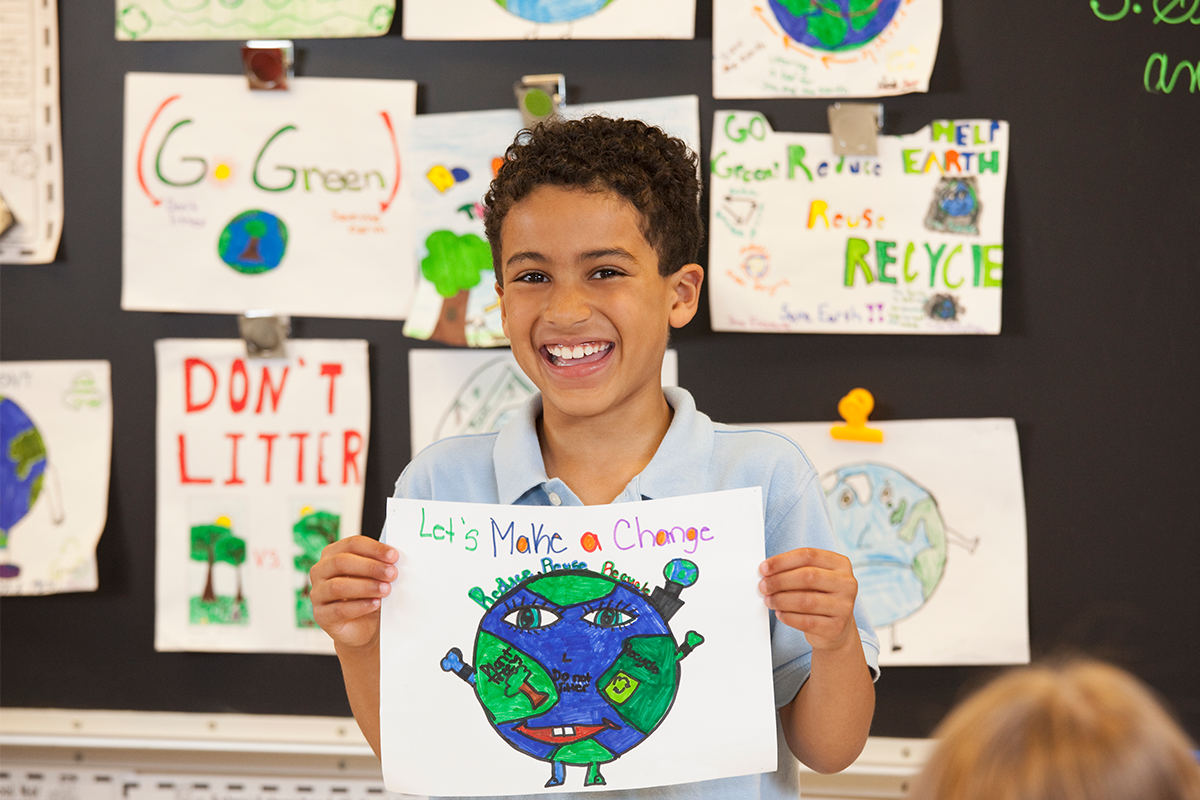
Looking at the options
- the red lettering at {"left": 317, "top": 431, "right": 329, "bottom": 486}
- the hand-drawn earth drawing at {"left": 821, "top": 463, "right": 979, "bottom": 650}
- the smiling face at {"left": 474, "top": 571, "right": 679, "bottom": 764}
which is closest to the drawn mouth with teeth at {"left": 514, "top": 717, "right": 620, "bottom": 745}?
the smiling face at {"left": 474, "top": 571, "right": 679, "bottom": 764}

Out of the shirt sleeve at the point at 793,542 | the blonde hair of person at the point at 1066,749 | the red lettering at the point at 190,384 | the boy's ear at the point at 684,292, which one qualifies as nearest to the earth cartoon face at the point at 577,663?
the shirt sleeve at the point at 793,542

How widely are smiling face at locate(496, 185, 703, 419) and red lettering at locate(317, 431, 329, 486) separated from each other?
1.99 feet

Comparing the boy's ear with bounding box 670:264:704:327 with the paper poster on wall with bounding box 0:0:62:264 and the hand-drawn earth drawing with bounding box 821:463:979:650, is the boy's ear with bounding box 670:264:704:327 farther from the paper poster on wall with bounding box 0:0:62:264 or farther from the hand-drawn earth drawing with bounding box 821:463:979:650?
the paper poster on wall with bounding box 0:0:62:264

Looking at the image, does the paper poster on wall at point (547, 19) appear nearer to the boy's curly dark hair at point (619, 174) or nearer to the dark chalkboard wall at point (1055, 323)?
the dark chalkboard wall at point (1055, 323)

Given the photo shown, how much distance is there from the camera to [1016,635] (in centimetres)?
131

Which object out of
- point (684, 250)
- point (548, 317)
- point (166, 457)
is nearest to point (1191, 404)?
point (684, 250)

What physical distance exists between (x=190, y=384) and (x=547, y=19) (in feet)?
2.49

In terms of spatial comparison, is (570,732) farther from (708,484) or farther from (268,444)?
(268,444)

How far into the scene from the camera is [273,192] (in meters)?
1.39

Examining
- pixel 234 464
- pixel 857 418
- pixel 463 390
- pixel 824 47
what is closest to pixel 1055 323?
pixel 857 418

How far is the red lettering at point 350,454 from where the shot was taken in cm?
141

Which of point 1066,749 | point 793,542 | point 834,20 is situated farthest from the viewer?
point 834,20

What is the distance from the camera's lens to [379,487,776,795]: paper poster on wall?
0.83 meters

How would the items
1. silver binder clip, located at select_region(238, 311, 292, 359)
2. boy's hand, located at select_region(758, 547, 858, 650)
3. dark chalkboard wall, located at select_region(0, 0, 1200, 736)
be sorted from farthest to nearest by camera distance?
silver binder clip, located at select_region(238, 311, 292, 359)
dark chalkboard wall, located at select_region(0, 0, 1200, 736)
boy's hand, located at select_region(758, 547, 858, 650)
